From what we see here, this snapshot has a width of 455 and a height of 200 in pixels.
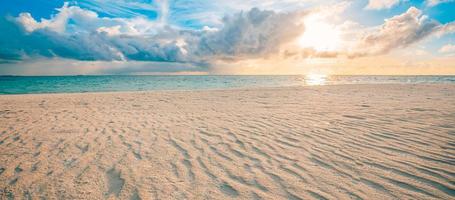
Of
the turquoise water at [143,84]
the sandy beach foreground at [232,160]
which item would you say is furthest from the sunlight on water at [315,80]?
the sandy beach foreground at [232,160]

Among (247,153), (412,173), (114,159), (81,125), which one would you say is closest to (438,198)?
(412,173)

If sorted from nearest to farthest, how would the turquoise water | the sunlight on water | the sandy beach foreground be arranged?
the sandy beach foreground → the turquoise water → the sunlight on water

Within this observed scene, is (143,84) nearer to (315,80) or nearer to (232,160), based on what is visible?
(315,80)

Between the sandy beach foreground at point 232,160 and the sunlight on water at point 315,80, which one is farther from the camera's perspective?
the sunlight on water at point 315,80

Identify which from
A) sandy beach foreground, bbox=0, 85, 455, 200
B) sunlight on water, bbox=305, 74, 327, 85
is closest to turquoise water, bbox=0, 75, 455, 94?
sunlight on water, bbox=305, 74, 327, 85

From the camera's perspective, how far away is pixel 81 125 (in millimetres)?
6930

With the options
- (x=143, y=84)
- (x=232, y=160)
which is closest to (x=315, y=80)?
(x=143, y=84)

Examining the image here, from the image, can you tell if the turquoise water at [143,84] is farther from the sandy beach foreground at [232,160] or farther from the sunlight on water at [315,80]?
the sandy beach foreground at [232,160]

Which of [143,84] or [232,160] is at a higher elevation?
[232,160]

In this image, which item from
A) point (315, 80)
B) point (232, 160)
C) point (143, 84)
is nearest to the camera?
point (232, 160)

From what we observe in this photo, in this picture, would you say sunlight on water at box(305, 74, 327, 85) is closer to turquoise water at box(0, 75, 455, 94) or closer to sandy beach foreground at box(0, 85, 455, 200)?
turquoise water at box(0, 75, 455, 94)

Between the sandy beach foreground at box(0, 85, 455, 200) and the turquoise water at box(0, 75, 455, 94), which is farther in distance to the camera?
the turquoise water at box(0, 75, 455, 94)

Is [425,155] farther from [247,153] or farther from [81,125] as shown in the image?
[81,125]

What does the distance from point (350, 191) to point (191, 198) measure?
205 cm
